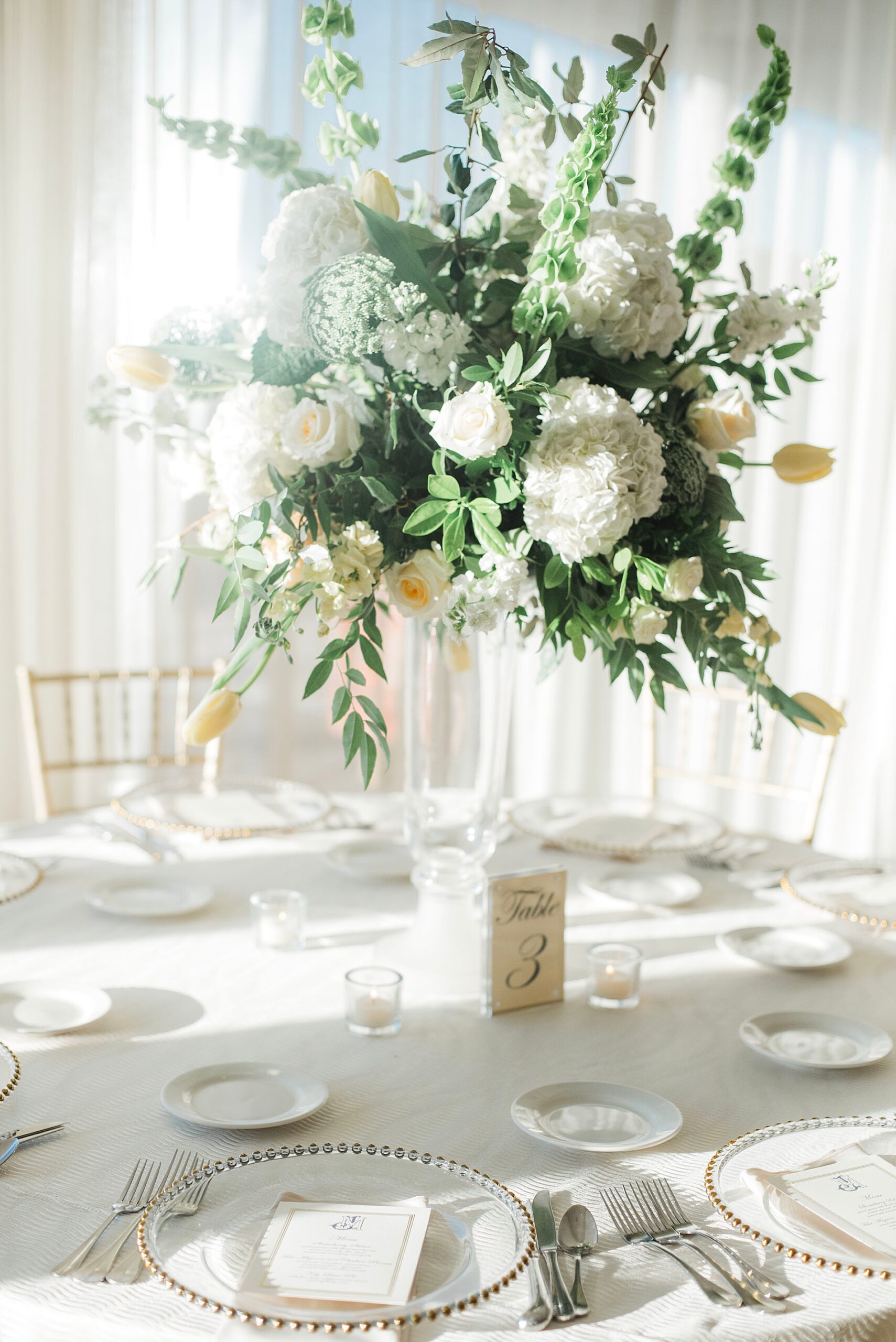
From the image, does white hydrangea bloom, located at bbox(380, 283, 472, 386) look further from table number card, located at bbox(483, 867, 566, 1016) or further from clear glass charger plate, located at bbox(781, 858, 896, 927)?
clear glass charger plate, located at bbox(781, 858, 896, 927)

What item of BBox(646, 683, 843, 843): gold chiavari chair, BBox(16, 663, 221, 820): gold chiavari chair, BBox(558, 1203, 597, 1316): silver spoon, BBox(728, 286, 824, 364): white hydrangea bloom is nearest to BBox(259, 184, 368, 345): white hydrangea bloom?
BBox(728, 286, 824, 364): white hydrangea bloom

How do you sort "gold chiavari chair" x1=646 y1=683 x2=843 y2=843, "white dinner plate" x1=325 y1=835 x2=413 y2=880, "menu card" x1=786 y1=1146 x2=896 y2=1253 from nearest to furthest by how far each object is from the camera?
"menu card" x1=786 y1=1146 x2=896 y2=1253
"white dinner plate" x1=325 y1=835 x2=413 y2=880
"gold chiavari chair" x1=646 y1=683 x2=843 y2=843

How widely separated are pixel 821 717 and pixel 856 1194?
498mm

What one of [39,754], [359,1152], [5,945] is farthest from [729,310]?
[39,754]

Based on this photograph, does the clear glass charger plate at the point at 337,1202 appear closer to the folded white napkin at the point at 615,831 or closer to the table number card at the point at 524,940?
the table number card at the point at 524,940

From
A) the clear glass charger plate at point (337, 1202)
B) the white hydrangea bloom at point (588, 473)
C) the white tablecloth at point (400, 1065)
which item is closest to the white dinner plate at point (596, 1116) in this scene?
the white tablecloth at point (400, 1065)

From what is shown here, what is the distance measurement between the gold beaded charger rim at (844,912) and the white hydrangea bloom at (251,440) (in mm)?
932

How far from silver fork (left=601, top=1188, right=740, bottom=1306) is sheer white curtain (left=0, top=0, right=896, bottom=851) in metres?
2.22

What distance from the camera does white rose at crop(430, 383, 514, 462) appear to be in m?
1.03

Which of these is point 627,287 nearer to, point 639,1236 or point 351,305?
point 351,305

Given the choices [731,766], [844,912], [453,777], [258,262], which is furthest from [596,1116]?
[731,766]

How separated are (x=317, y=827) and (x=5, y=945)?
23.8 inches

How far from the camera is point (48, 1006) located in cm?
123

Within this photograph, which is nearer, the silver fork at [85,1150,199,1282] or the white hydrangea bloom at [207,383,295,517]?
the silver fork at [85,1150,199,1282]
